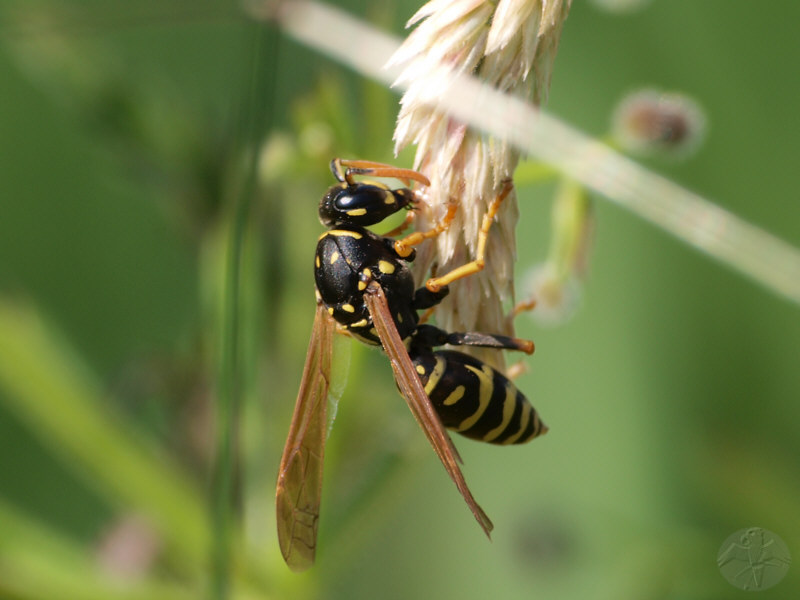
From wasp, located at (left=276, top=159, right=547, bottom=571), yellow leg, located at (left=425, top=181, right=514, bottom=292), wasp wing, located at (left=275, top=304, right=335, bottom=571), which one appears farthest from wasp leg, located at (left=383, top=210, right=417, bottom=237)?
wasp wing, located at (left=275, top=304, right=335, bottom=571)

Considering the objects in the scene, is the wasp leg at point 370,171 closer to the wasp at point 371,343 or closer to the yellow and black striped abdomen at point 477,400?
the wasp at point 371,343

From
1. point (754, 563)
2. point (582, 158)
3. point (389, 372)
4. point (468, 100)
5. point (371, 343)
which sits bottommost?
point (389, 372)

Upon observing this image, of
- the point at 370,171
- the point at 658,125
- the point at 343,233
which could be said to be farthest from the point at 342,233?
the point at 658,125

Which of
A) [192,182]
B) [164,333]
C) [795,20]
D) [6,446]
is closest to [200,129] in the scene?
[192,182]

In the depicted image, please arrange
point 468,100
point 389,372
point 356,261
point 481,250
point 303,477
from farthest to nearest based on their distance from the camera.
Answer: point 389,372, point 356,261, point 303,477, point 481,250, point 468,100

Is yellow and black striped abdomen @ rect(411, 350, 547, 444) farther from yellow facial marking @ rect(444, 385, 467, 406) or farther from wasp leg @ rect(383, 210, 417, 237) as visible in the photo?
wasp leg @ rect(383, 210, 417, 237)

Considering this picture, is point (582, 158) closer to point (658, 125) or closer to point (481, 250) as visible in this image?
point (658, 125)

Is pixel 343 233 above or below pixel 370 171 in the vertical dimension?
below
